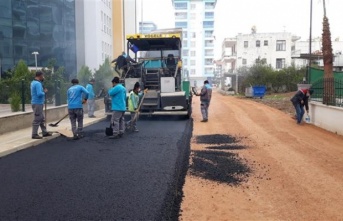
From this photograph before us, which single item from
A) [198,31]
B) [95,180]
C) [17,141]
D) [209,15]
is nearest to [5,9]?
[17,141]

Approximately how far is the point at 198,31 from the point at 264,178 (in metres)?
81.3

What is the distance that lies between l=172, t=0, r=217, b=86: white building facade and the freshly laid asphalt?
75858mm

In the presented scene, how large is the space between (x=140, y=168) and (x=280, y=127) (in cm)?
749

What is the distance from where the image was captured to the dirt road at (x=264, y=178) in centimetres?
457

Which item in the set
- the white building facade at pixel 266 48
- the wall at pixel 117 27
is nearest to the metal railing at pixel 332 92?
the wall at pixel 117 27

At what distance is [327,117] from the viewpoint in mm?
12062

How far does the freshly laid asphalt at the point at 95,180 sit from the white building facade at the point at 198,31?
75.9m

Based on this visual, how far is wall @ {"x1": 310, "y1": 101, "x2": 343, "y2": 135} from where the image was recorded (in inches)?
436

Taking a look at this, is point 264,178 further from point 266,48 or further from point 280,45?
point 280,45

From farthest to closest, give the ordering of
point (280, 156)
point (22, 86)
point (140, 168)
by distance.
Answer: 1. point (22, 86)
2. point (280, 156)
3. point (140, 168)

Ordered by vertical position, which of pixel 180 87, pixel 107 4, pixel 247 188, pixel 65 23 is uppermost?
pixel 107 4

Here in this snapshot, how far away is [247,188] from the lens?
548cm

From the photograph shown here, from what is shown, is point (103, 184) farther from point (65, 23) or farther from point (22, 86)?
point (65, 23)

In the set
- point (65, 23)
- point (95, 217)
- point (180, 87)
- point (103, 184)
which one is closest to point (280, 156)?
point (103, 184)
